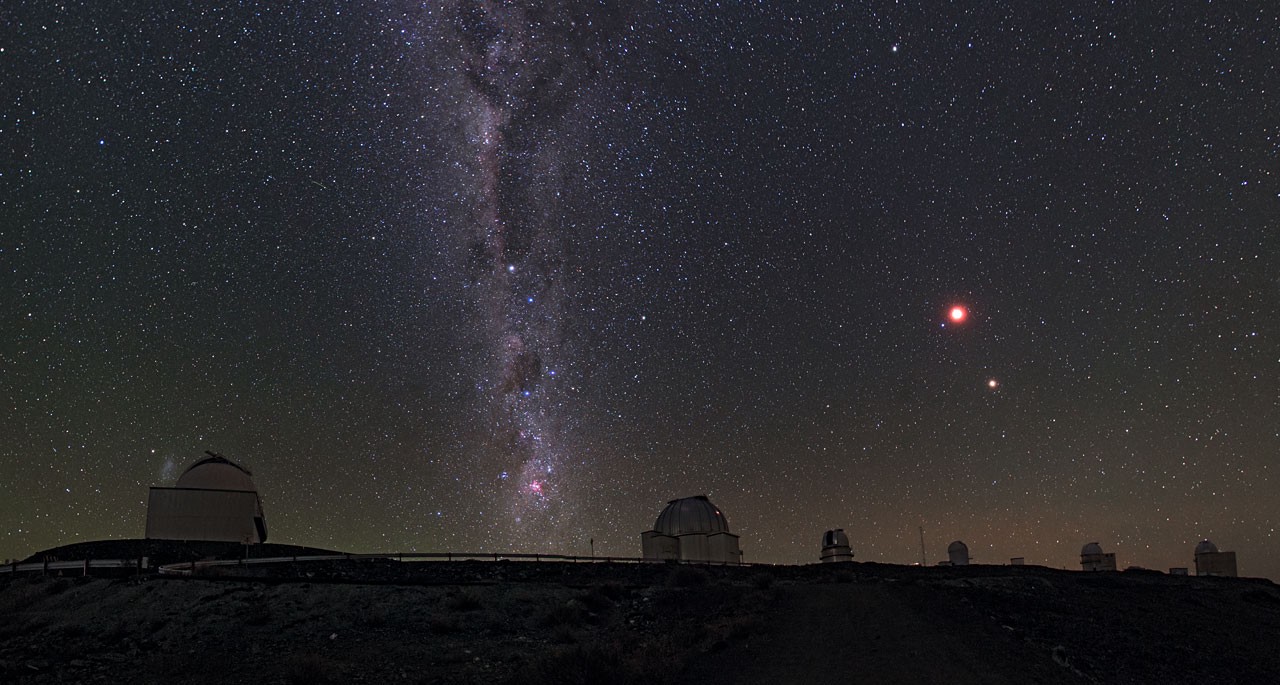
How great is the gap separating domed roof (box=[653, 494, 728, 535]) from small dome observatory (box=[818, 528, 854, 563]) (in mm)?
20793

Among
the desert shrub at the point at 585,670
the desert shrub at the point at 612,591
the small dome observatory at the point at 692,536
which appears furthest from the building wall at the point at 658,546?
the desert shrub at the point at 585,670

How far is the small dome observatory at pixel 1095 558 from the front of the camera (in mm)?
78438

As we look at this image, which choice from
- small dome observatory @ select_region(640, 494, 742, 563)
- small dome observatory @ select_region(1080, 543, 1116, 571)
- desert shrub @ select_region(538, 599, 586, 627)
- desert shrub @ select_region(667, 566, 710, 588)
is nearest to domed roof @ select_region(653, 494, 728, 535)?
small dome observatory @ select_region(640, 494, 742, 563)

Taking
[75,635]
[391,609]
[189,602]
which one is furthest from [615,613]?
[75,635]

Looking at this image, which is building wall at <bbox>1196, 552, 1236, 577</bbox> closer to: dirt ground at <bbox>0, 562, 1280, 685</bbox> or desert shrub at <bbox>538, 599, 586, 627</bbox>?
dirt ground at <bbox>0, 562, 1280, 685</bbox>

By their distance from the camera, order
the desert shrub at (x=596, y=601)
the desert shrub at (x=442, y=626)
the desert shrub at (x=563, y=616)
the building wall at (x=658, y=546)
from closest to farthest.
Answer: the desert shrub at (x=442, y=626) < the desert shrub at (x=563, y=616) < the desert shrub at (x=596, y=601) < the building wall at (x=658, y=546)

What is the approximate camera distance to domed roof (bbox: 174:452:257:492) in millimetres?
43406

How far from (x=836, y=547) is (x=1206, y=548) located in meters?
42.3

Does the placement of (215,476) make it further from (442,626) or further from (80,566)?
(442,626)

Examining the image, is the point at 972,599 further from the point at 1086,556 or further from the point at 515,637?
the point at 1086,556

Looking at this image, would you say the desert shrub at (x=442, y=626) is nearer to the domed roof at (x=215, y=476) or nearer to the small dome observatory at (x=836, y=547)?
the domed roof at (x=215, y=476)

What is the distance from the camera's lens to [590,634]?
21609 millimetres

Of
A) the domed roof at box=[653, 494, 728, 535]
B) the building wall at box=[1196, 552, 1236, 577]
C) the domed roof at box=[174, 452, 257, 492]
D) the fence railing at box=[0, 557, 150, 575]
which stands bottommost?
the building wall at box=[1196, 552, 1236, 577]

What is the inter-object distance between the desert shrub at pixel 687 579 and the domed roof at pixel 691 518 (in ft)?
60.7
